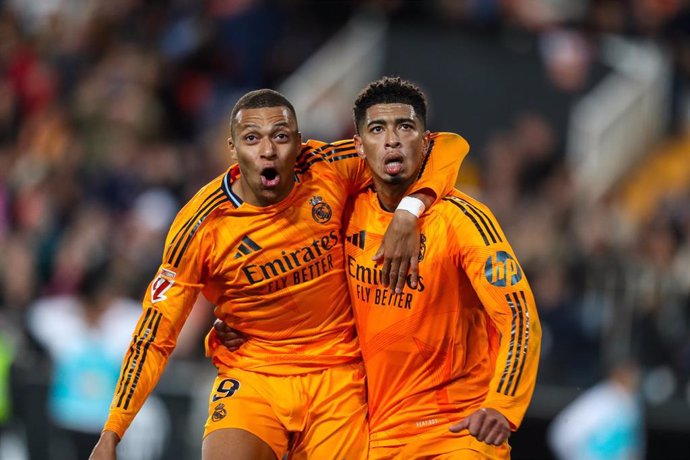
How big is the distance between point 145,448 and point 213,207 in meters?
4.60

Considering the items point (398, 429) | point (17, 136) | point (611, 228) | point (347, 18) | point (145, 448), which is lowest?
point (145, 448)

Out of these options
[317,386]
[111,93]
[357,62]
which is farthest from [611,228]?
[317,386]

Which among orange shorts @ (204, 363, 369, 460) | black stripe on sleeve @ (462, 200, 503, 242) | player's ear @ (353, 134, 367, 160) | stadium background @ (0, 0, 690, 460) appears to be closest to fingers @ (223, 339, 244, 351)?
orange shorts @ (204, 363, 369, 460)

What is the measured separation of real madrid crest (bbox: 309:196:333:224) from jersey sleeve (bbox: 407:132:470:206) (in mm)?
421

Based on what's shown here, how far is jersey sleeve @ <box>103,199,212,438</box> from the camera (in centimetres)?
620

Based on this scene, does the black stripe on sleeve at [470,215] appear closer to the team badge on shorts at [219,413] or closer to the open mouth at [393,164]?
the open mouth at [393,164]

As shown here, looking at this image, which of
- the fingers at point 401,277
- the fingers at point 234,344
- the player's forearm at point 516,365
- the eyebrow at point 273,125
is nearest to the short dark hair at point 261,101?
the eyebrow at point 273,125

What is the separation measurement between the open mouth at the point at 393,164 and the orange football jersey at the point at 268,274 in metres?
0.17

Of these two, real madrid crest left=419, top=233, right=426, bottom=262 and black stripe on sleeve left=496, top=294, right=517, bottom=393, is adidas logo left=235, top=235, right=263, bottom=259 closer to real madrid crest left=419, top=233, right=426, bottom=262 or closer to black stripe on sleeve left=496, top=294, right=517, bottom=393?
real madrid crest left=419, top=233, right=426, bottom=262

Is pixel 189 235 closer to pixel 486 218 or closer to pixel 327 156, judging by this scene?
pixel 327 156

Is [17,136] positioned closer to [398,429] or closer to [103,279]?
[103,279]

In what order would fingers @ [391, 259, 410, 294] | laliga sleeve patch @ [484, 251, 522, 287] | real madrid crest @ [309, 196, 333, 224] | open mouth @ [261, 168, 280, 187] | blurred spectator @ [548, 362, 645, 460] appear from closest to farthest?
laliga sleeve patch @ [484, 251, 522, 287]
fingers @ [391, 259, 410, 294]
open mouth @ [261, 168, 280, 187]
real madrid crest @ [309, 196, 333, 224]
blurred spectator @ [548, 362, 645, 460]

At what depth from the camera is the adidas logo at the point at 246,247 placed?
638 centimetres

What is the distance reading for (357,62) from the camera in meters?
14.5
